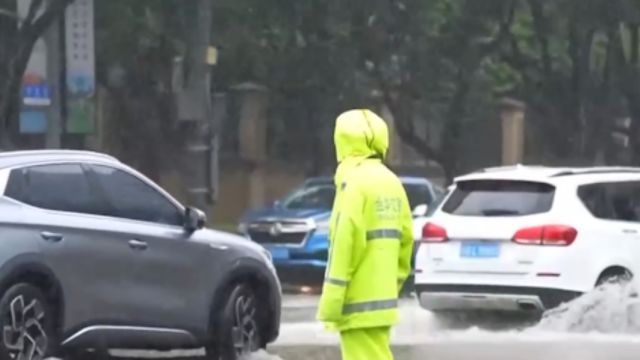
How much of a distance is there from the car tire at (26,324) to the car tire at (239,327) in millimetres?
1711

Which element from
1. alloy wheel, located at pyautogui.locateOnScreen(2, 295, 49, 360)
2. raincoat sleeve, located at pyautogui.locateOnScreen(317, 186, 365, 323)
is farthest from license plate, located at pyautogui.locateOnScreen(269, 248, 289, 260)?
raincoat sleeve, located at pyautogui.locateOnScreen(317, 186, 365, 323)

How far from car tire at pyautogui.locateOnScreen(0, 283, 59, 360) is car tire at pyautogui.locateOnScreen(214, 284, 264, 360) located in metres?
1.71

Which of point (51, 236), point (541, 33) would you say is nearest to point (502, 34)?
point (541, 33)

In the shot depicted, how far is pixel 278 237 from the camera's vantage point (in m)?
23.5

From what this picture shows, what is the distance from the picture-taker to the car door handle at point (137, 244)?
41.3 ft

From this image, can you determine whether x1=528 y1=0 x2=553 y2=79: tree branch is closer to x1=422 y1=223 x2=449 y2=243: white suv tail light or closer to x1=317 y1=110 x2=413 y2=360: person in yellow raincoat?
x1=422 y1=223 x2=449 y2=243: white suv tail light

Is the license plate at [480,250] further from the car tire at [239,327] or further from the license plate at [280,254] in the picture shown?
the license plate at [280,254]

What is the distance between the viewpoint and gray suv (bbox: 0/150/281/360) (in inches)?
462

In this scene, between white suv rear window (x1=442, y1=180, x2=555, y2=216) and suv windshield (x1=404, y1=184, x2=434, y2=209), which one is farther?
suv windshield (x1=404, y1=184, x2=434, y2=209)

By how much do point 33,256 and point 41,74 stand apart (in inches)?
723

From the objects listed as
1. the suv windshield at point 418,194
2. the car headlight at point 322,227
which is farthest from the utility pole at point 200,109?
the suv windshield at point 418,194

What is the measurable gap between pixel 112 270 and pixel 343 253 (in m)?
4.91

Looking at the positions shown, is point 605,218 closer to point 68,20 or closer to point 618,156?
point 68,20

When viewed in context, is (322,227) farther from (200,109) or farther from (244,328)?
(244,328)
